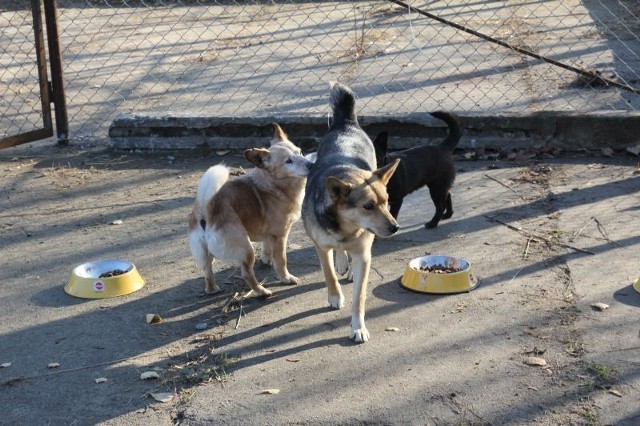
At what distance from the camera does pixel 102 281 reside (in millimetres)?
5363

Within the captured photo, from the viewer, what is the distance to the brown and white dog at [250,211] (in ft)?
17.0

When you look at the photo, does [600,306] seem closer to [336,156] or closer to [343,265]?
[343,265]

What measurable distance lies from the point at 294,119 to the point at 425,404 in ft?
14.1

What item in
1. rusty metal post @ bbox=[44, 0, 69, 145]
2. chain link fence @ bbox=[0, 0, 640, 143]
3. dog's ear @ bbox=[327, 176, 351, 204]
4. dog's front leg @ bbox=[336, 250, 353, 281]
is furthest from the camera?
chain link fence @ bbox=[0, 0, 640, 143]

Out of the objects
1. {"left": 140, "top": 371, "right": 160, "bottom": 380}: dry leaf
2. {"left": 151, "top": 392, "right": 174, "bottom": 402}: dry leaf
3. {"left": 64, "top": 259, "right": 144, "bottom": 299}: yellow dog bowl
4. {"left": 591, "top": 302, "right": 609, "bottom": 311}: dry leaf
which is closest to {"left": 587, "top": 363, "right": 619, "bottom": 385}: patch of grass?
{"left": 591, "top": 302, "right": 609, "bottom": 311}: dry leaf

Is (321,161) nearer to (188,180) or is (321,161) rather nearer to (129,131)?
(188,180)

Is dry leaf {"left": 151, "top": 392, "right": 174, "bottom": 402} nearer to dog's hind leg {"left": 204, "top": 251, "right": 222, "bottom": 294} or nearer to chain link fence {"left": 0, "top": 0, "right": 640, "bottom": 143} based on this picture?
dog's hind leg {"left": 204, "top": 251, "right": 222, "bottom": 294}

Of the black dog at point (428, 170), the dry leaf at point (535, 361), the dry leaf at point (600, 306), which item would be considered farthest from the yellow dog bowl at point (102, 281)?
the dry leaf at point (600, 306)

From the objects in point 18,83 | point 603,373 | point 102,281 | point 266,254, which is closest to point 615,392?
point 603,373

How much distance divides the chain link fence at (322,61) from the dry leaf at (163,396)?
4.12m

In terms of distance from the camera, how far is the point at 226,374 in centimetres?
445

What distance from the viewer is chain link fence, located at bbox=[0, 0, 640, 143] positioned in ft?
29.3

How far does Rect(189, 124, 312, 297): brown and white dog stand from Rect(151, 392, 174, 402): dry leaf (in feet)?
3.60

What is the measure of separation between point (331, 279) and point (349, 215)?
1.75 ft
